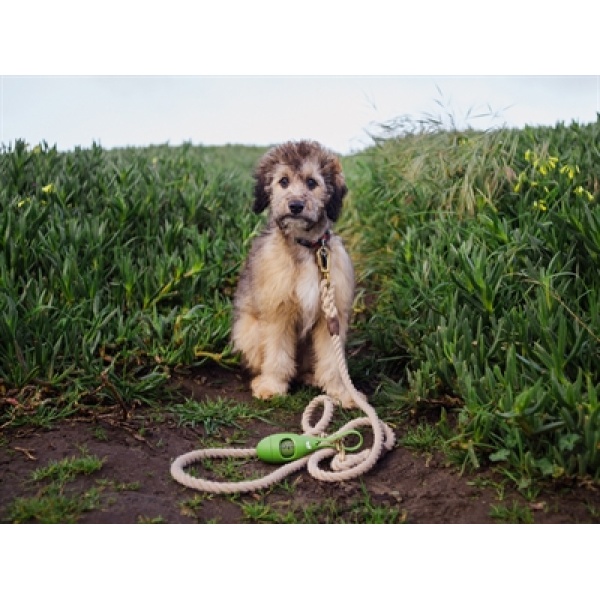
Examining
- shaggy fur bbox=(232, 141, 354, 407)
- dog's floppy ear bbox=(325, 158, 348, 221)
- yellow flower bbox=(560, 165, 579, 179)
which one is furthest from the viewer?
yellow flower bbox=(560, 165, 579, 179)

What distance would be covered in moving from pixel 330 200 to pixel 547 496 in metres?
2.50

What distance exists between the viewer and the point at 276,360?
208 inches

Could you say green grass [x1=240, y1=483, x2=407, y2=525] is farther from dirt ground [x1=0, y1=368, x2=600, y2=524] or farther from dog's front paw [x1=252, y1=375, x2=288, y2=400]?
dog's front paw [x1=252, y1=375, x2=288, y2=400]

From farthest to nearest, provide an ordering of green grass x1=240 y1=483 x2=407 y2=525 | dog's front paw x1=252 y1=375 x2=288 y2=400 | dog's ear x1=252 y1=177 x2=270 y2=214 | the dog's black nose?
dog's front paw x1=252 y1=375 x2=288 y2=400
dog's ear x1=252 y1=177 x2=270 y2=214
the dog's black nose
green grass x1=240 y1=483 x2=407 y2=525

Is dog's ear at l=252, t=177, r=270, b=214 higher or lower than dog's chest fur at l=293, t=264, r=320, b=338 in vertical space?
higher

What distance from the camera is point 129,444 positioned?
453cm

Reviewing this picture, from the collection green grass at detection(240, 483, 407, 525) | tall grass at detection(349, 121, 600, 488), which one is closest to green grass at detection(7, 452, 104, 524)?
green grass at detection(240, 483, 407, 525)

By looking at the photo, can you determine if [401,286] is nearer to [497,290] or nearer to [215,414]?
[497,290]

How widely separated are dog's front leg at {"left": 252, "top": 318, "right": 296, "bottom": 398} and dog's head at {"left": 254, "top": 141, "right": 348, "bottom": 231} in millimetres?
766

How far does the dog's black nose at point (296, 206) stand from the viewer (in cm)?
475

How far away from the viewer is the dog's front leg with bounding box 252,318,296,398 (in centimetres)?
521

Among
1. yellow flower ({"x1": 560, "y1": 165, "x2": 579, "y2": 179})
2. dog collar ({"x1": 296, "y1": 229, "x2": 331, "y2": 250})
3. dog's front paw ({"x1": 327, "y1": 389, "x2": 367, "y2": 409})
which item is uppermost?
yellow flower ({"x1": 560, "y1": 165, "x2": 579, "y2": 179})

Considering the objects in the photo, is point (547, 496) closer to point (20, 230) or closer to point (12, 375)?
point (12, 375)

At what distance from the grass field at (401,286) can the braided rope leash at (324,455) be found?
14.2 inches
